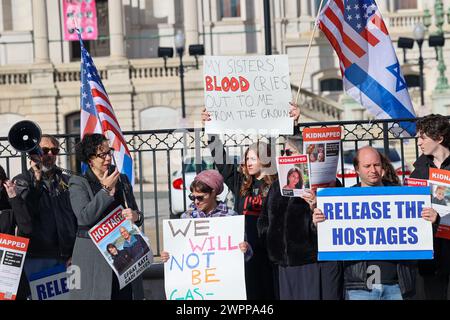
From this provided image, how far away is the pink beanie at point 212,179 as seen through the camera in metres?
8.34

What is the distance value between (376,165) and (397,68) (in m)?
2.71

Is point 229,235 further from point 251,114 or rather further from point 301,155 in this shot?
point 251,114

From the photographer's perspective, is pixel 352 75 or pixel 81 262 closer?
pixel 81 262

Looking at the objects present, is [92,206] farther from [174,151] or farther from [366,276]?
[174,151]

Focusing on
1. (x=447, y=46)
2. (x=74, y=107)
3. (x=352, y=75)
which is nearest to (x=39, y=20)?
(x=74, y=107)

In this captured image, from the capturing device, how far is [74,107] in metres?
46.0

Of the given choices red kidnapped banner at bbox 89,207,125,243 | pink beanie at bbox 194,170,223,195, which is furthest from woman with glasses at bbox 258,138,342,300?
red kidnapped banner at bbox 89,207,125,243

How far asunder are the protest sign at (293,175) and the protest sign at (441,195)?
883mm

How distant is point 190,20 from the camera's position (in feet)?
159

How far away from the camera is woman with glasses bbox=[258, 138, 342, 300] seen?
8352mm

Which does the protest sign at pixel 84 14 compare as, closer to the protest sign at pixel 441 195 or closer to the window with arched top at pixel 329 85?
the window with arched top at pixel 329 85

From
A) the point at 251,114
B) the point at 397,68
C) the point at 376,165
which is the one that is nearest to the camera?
the point at 376,165

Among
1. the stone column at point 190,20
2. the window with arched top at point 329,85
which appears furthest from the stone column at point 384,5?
the stone column at point 190,20

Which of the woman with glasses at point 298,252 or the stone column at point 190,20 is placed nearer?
the woman with glasses at point 298,252
